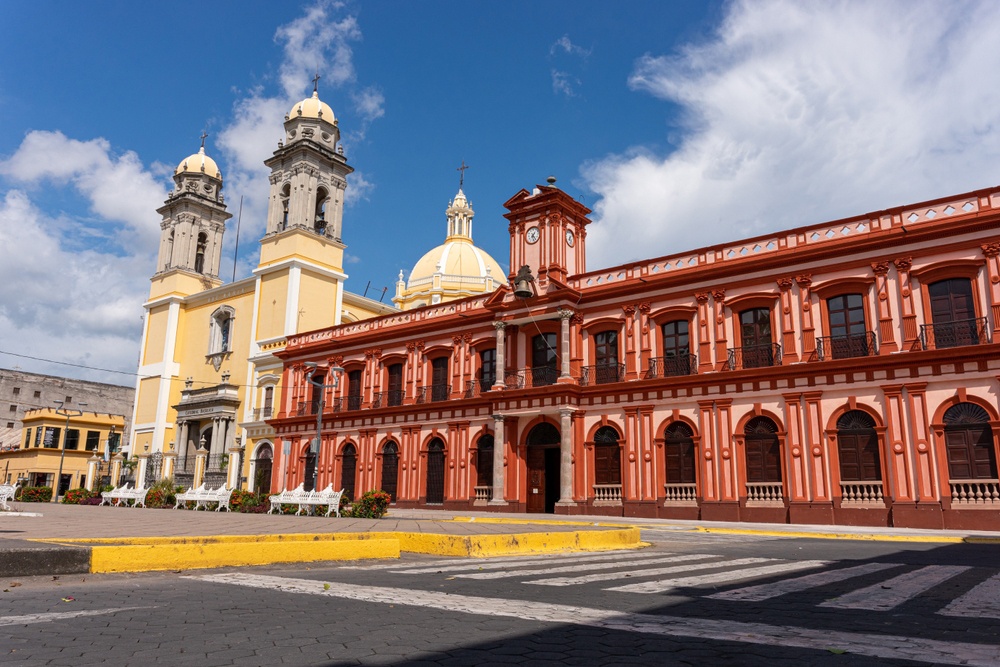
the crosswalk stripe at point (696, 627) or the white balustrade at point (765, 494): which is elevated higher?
the white balustrade at point (765, 494)

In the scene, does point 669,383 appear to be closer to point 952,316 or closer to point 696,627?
point 952,316

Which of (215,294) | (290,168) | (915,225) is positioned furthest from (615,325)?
(215,294)

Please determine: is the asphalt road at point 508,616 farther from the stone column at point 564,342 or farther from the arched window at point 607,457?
the stone column at point 564,342

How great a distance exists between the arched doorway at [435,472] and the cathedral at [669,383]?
0.08m

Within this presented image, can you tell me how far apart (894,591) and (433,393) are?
25.8m

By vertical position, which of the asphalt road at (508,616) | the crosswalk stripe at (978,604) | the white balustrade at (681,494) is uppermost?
the white balustrade at (681,494)

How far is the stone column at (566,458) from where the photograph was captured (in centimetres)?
2573

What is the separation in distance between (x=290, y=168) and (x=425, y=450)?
72.3 feet

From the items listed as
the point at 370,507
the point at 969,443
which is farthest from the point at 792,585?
the point at 969,443

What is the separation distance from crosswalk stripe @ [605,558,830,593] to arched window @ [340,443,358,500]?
86.0ft

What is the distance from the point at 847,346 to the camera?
71.7 feet

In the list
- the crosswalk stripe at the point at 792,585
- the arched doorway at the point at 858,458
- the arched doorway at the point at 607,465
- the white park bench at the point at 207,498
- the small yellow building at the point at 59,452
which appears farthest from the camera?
the small yellow building at the point at 59,452

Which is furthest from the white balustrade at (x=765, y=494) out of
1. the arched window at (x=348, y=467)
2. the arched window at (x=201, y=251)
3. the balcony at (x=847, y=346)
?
the arched window at (x=201, y=251)

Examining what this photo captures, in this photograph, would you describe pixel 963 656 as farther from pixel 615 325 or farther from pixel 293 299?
pixel 293 299
